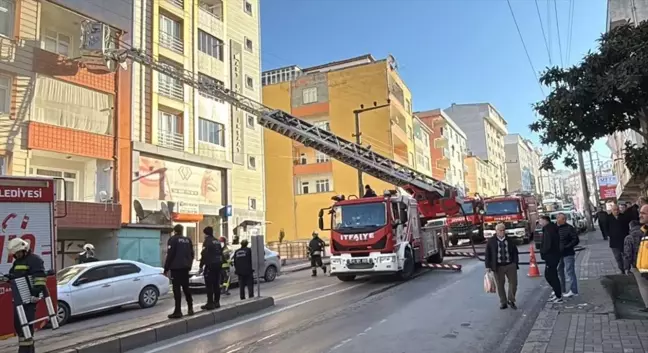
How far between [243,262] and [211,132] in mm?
18546

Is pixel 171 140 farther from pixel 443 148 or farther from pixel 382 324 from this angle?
pixel 443 148

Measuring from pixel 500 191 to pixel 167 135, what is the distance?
90.3 meters

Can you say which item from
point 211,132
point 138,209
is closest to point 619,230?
point 138,209

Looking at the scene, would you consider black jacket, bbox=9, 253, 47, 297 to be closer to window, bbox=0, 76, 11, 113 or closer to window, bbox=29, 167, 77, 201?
window, bbox=0, 76, 11, 113

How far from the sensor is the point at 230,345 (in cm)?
794

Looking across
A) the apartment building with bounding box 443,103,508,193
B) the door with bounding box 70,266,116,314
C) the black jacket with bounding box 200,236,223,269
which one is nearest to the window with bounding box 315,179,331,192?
the door with bounding box 70,266,116,314

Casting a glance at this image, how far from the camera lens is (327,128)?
47.3 meters

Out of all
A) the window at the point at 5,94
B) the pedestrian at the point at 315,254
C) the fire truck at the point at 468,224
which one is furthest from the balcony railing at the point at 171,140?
the fire truck at the point at 468,224

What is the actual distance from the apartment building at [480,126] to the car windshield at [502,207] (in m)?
65.2

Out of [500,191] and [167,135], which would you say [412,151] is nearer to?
[167,135]

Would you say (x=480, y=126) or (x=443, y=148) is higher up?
(x=480, y=126)

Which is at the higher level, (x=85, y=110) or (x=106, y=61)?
(x=106, y=61)

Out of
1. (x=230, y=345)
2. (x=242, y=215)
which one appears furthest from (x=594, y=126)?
(x=242, y=215)

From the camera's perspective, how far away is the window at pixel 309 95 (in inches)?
1924
